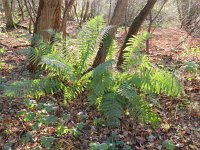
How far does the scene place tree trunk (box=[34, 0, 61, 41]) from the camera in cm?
607

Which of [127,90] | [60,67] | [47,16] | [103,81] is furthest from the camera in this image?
[47,16]

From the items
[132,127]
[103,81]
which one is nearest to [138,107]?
[132,127]

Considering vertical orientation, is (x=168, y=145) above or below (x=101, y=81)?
below

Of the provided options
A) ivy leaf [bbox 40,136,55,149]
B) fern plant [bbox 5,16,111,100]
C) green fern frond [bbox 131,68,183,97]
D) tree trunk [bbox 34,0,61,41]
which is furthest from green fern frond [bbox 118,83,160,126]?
tree trunk [bbox 34,0,61,41]

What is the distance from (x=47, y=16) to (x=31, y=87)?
7.00 feet

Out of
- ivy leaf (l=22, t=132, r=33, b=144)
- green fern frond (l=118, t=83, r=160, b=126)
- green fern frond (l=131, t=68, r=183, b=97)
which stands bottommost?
ivy leaf (l=22, t=132, r=33, b=144)

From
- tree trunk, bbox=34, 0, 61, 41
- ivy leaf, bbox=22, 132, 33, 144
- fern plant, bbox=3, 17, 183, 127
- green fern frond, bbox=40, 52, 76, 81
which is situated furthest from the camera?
tree trunk, bbox=34, 0, 61, 41

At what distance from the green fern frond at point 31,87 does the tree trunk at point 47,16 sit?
5.51ft

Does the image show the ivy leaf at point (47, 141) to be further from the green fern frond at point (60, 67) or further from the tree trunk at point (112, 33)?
Answer: the tree trunk at point (112, 33)

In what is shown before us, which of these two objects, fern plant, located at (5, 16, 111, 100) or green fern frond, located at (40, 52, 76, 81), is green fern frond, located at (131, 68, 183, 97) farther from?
green fern frond, located at (40, 52, 76, 81)

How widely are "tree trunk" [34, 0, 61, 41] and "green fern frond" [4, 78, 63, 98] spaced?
168 centimetres

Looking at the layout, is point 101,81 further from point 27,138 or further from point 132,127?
point 27,138

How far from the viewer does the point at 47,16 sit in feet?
20.1

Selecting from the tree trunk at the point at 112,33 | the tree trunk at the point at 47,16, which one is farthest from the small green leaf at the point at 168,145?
the tree trunk at the point at 47,16
